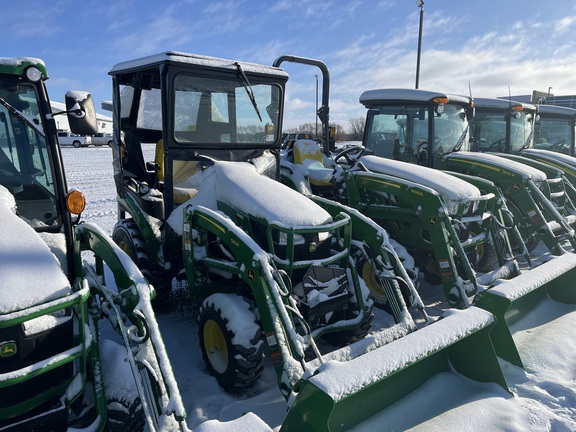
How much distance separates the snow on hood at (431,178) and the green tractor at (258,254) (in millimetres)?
1333

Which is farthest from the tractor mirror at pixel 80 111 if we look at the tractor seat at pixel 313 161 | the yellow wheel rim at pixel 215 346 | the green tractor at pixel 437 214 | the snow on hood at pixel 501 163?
the snow on hood at pixel 501 163

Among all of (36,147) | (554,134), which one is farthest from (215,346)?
(554,134)

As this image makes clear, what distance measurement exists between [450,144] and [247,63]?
165 inches

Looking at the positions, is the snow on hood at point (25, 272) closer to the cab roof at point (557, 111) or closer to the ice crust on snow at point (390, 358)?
the ice crust on snow at point (390, 358)

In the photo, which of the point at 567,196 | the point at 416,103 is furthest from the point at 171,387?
the point at 567,196

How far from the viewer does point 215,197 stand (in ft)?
13.3

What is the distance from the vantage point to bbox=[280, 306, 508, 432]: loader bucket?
2.26 m

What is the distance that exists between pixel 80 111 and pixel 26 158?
23.4 inches

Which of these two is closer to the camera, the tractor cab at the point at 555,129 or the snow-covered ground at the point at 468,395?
the snow-covered ground at the point at 468,395

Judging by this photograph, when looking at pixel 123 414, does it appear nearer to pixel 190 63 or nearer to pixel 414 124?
pixel 190 63

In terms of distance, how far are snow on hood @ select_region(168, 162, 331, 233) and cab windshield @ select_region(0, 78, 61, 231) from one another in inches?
49.5

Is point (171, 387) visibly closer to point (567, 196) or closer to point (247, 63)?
point (247, 63)

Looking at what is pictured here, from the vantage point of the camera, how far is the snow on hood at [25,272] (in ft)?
6.86

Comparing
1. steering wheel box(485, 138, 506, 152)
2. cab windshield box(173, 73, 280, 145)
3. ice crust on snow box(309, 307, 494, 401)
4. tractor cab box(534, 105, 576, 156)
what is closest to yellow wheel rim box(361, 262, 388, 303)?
cab windshield box(173, 73, 280, 145)
